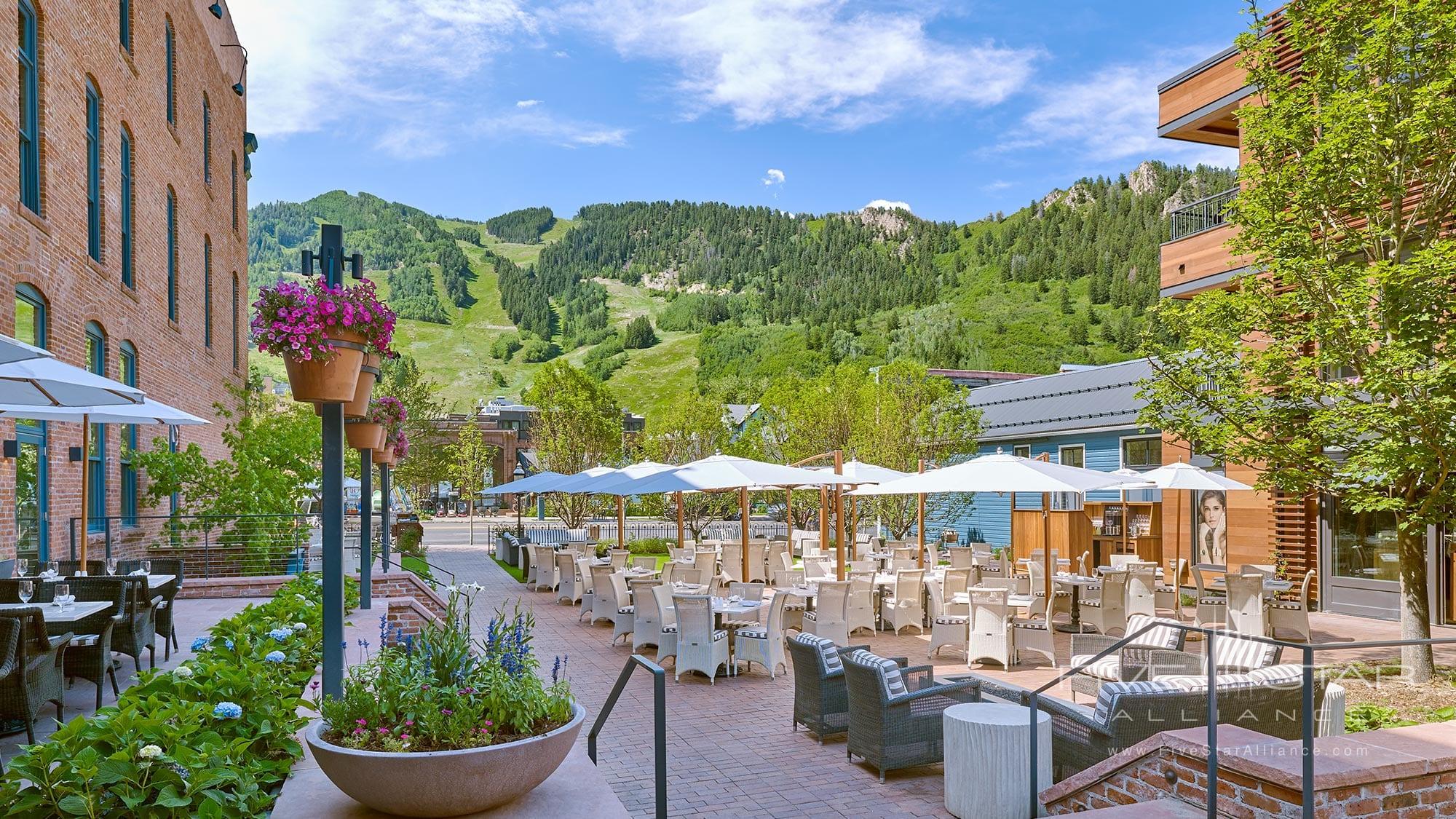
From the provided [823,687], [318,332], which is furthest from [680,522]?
[318,332]

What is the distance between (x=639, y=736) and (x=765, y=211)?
171 m

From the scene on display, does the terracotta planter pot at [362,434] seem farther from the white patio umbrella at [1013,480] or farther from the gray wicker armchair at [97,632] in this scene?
the white patio umbrella at [1013,480]

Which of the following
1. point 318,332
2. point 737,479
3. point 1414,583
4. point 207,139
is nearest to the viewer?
point 318,332

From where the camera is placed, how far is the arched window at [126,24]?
1470cm

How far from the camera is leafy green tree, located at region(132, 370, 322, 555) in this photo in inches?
583

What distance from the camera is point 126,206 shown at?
580 inches

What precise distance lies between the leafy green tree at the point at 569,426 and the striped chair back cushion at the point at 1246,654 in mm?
23817

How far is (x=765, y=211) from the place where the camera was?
175500 mm

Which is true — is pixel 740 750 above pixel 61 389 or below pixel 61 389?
below

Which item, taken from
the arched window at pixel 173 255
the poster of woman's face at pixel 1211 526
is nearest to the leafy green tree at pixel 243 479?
the arched window at pixel 173 255

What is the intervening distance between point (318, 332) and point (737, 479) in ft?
34.0

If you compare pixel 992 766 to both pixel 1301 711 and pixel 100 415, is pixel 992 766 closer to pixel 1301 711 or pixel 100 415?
pixel 1301 711

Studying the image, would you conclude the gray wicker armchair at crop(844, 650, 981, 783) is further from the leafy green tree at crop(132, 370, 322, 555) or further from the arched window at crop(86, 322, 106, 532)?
the arched window at crop(86, 322, 106, 532)

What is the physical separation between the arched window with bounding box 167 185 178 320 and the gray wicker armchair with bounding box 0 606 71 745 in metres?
12.8
